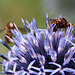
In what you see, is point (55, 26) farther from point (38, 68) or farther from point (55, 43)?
point (38, 68)

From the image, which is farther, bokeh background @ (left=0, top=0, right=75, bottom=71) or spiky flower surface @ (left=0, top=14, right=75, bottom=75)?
bokeh background @ (left=0, top=0, right=75, bottom=71)

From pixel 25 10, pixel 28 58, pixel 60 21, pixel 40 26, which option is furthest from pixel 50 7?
pixel 28 58

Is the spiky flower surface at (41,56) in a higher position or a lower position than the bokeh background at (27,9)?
lower

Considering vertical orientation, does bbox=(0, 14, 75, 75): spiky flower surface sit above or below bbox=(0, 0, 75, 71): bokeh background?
below

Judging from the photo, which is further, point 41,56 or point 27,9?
point 27,9

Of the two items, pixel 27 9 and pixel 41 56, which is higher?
pixel 27 9

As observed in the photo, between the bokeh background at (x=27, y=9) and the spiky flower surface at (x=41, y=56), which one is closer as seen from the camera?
the spiky flower surface at (x=41, y=56)

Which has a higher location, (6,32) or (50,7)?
(50,7)

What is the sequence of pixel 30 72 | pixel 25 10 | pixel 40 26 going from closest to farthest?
pixel 30 72
pixel 40 26
pixel 25 10
